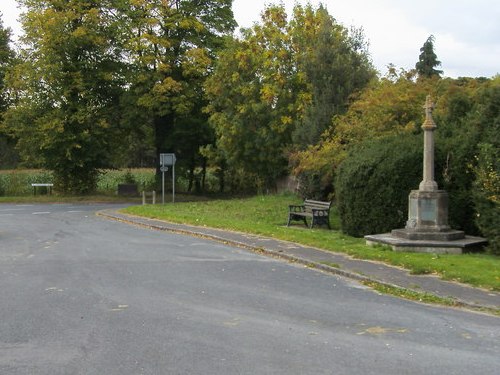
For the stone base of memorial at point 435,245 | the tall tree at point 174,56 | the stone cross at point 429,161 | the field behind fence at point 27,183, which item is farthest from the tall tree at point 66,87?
the stone base of memorial at point 435,245

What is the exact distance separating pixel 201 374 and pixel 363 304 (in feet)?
12.4

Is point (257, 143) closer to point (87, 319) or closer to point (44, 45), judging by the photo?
point (44, 45)

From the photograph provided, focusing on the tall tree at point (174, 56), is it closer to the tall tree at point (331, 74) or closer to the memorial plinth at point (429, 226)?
the tall tree at point (331, 74)

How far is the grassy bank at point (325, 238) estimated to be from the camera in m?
10.5

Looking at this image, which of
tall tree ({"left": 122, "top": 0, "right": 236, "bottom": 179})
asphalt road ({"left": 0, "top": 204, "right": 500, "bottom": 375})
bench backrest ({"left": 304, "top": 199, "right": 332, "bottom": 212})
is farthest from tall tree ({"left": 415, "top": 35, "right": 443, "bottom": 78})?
asphalt road ({"left": 0, "top": 204, "right": 500, "bottom": 375})

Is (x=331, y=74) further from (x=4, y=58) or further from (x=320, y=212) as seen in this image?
(x=4, y=58)

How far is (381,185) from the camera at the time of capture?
1590 centimetres

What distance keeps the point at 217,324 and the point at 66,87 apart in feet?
115

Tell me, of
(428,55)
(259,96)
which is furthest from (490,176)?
Answer: (428,55)

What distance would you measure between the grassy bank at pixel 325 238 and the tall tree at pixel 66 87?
13.7m

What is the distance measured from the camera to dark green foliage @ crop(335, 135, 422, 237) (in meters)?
15.8

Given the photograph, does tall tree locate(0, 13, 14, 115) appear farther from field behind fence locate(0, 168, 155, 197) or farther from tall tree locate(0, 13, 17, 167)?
field behind fence locate(0, 168, 155, 197)

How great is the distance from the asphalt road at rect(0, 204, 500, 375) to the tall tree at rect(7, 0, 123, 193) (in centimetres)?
2815

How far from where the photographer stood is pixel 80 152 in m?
39.6
